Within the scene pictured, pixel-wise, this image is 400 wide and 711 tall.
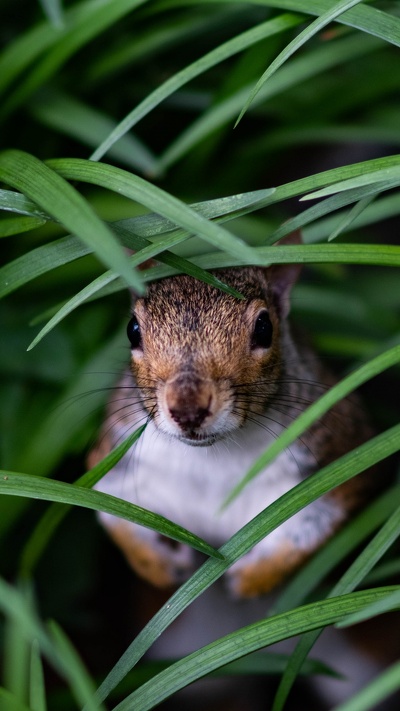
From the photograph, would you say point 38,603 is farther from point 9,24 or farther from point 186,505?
point 9,24

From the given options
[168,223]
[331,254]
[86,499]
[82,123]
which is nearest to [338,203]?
[331,254]

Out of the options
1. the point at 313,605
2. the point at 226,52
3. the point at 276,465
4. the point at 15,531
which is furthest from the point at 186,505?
the point at 226,52

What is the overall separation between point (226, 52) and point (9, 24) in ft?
3.41

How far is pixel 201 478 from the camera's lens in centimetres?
221

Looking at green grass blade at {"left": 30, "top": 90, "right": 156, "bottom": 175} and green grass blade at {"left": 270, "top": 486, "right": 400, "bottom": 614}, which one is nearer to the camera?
green grass blade at {"left": 270, "top": 486, "right": 400, "bottom": 614}

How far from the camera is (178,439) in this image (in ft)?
5.80

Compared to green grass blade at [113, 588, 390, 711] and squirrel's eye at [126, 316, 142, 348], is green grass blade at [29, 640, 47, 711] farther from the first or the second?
squirrel's eye at [126, 316, 142, 348]

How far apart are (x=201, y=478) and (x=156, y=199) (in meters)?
0.95

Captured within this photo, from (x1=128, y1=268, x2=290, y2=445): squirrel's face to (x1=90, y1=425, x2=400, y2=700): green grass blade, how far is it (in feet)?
0.76

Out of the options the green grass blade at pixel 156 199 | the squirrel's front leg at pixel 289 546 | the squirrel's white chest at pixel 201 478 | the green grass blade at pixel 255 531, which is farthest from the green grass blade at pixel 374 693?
the squirrel's front leg at pixel 289 546

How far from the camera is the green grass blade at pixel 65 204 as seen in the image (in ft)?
4.51

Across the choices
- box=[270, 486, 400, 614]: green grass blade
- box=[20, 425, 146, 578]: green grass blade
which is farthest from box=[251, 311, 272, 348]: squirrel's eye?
box=[270, 486, 400, 614]: green grass blade

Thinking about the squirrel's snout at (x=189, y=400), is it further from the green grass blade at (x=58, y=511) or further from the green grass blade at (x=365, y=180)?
the green grass blade at (x=365, y=180)

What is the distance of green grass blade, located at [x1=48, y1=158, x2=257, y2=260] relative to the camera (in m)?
1.41
